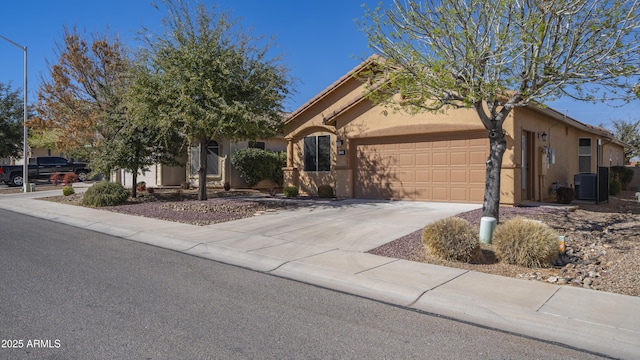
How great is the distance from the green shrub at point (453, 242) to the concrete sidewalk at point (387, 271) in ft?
1.69

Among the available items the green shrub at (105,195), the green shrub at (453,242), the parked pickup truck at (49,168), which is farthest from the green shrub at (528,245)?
the parked pickup truck at (49,168)

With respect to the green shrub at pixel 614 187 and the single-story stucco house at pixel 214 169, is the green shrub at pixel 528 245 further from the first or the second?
the single-story stucco house at pixel 214 169

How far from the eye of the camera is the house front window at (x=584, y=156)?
70.3 ft

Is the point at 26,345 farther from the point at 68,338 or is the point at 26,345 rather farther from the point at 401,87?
the point at 401,87

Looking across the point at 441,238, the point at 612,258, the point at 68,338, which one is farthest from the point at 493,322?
the point at 68,338

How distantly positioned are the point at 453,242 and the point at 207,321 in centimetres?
439

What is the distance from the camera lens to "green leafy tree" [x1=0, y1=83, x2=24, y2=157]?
32.1 metres

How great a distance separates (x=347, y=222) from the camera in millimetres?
11539

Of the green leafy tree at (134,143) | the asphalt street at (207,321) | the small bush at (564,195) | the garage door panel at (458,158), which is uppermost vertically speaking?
the green leafy tree at (134,143)

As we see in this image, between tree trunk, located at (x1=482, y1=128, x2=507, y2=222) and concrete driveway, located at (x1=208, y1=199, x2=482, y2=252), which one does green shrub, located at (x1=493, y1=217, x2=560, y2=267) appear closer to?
tree trunk, located at (x1=482, y1=128, x2=507, y2=222)

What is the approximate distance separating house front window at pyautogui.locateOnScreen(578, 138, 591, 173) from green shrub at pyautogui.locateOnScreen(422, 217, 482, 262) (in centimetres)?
1689

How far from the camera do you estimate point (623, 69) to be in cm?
787

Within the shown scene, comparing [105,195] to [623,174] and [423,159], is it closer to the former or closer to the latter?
[423,159]

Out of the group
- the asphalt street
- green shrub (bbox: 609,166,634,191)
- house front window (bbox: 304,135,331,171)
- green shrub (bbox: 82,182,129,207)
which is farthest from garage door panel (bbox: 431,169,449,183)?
green shrub (bbox: 609,166,634,191)
